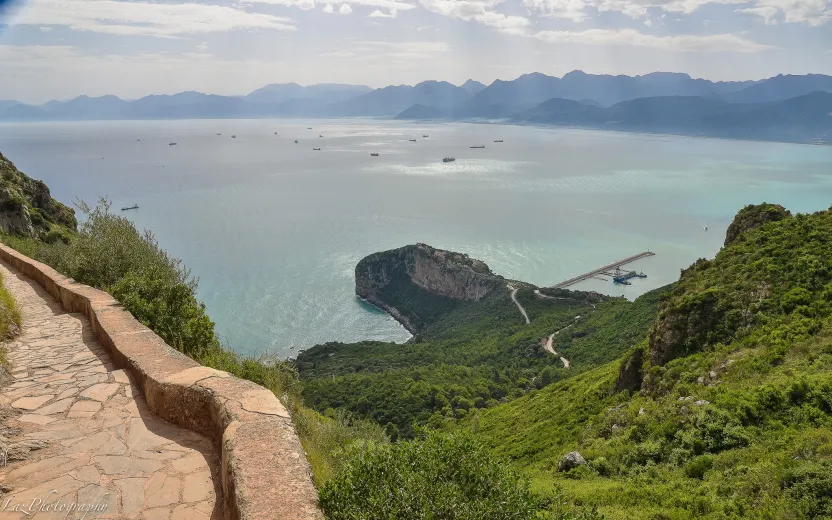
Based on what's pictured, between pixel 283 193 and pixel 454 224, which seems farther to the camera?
pixel 283 193

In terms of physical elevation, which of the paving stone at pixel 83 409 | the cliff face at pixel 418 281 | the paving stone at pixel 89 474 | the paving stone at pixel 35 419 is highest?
the paving stone at pixel 89 474

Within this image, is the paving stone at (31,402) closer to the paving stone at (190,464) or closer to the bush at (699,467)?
the paving stone at (190,464)

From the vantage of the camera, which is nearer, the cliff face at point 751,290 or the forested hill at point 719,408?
the forested hill at point 719,408

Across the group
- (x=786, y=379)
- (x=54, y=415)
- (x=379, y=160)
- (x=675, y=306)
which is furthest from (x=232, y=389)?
(x=379, y=160)

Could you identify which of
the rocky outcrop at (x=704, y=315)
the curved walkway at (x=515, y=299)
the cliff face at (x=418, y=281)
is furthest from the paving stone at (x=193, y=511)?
the cliff face at (x=418, y=281)

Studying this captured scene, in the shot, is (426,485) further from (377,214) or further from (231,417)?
(377,214)

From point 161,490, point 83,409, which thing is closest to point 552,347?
point 83,409

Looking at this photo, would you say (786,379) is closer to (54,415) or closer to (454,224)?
(54,415)

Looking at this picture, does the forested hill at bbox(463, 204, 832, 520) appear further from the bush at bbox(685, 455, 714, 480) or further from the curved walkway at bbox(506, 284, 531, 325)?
the curved walkway at bbox(506, 284, 531, 325)
